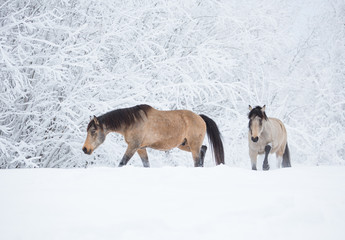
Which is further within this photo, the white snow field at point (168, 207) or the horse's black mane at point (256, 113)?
the horse's black mane at point (256, 113)

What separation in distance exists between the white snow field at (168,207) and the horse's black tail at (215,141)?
272 centimetres

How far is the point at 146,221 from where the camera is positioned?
2.17 meters

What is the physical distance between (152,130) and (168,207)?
10.2 feet

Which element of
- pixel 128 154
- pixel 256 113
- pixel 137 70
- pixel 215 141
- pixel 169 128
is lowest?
pixel 215 141

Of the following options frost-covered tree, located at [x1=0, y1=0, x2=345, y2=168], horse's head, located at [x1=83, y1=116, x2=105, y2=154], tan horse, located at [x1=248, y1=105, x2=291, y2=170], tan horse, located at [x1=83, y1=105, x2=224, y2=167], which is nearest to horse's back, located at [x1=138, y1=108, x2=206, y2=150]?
tan horse, located at [x1=83, y1=105, x2=224, y2=167]

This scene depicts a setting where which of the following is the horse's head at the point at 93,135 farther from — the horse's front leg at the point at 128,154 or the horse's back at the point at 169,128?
the horse's back at the point at 169,128

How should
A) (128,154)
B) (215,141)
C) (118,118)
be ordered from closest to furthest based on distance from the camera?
(128,154) < (118,118) < (215,141)

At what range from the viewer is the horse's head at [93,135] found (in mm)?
5180

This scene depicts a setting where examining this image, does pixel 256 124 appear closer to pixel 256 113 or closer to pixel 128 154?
pixel 256 113

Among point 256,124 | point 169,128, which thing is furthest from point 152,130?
point 256,124

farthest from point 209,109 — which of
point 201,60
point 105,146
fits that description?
point 105,146

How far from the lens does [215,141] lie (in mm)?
6191

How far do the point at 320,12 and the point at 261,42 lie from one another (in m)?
6.00

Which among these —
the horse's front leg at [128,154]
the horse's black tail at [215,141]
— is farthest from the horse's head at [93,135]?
the horse's black tail at [215,141]
